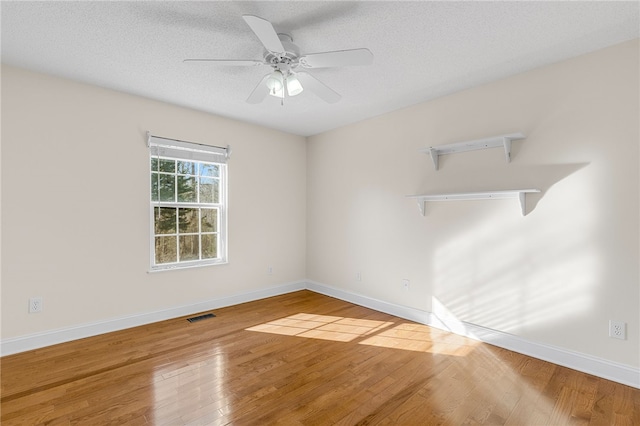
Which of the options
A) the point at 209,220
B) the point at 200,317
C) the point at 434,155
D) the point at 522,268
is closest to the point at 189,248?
the point at 209,220

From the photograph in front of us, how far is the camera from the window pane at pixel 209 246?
154 inches

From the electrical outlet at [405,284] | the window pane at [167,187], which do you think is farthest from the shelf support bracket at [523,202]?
the window pane at [167,187]

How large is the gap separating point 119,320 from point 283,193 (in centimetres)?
258

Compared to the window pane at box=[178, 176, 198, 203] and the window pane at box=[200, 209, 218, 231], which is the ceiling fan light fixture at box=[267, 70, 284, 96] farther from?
the window pane at box=[200, 209, 218, 231]

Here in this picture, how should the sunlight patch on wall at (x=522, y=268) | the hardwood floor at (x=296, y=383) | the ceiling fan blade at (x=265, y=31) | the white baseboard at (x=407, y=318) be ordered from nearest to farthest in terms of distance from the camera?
1. the ceiling fan blade at (x=265, y=31)
2. the hardwood floor at (x=296, y=383)
3. the white baseboard at (x=407, y=318)
4. the sunlight patch on wall at (x=522, y=268)

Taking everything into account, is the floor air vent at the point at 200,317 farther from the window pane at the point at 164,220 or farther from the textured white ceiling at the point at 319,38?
the textured white ceiling at the point at 319,38

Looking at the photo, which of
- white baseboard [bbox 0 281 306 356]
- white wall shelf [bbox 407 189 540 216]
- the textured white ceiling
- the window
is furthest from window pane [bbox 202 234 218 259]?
white wall shelf [bbox 407 189 540 216]

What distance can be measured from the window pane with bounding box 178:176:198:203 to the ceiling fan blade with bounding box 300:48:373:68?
2.32m

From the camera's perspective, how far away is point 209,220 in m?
3.96

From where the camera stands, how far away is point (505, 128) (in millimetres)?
2811

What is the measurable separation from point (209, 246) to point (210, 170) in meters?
0.99

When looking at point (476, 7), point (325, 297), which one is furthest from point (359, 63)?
point (325, 297)

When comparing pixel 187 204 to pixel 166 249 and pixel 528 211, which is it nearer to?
pixel 166 249

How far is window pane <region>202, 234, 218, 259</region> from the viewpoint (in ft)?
12.8
